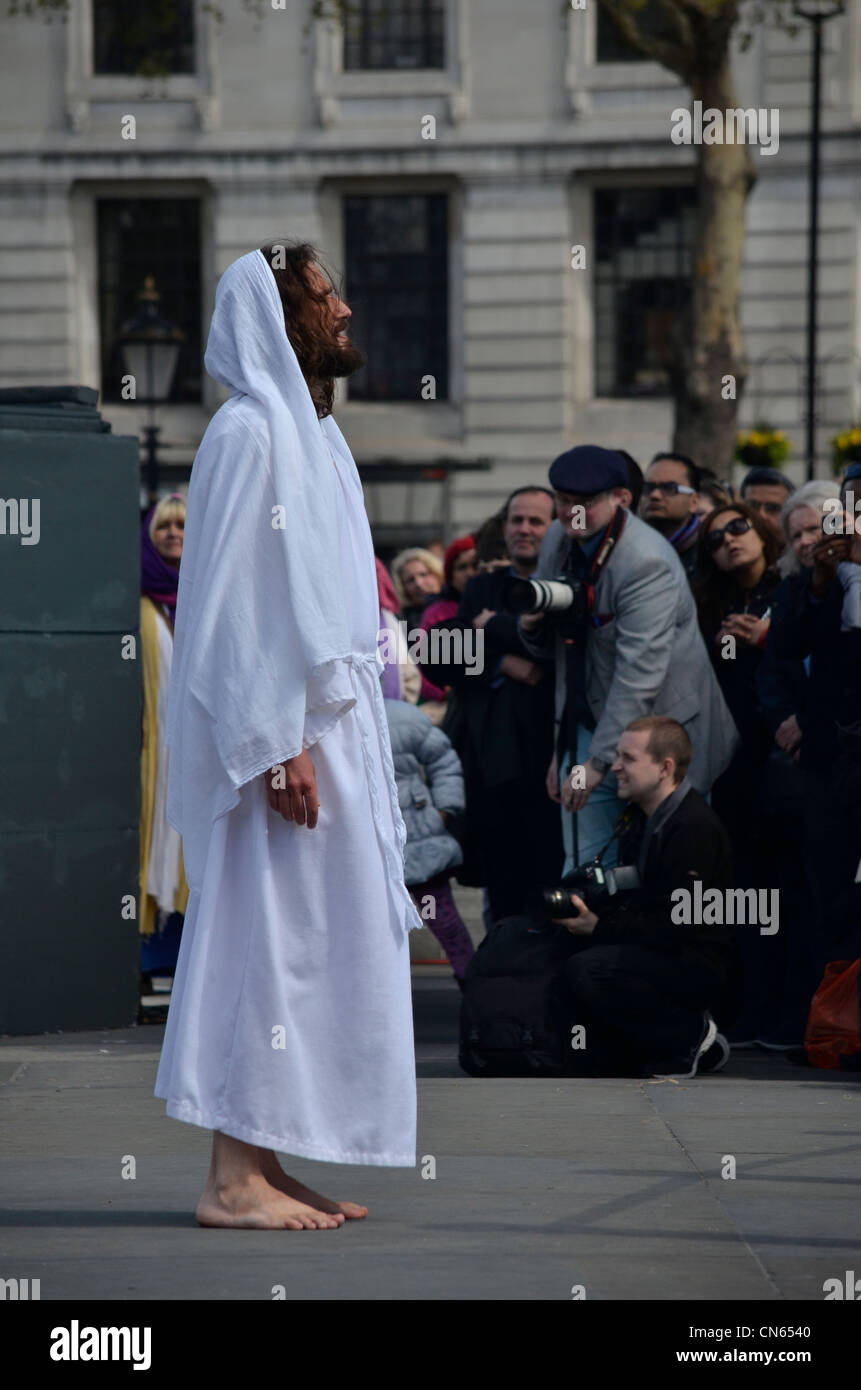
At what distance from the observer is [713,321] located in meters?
19.9

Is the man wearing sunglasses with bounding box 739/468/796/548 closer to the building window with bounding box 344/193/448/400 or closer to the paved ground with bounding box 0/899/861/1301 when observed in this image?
the paved ground with bounding box 0/899/861/1301

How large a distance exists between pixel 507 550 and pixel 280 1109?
460 cm

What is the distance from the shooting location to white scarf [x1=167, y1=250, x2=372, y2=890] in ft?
14.6

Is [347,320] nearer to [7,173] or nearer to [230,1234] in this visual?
[230,1234]

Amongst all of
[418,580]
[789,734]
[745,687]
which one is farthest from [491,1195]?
[418,580]

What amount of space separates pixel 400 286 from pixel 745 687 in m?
23.3

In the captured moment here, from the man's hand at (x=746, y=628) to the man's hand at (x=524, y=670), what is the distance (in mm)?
687

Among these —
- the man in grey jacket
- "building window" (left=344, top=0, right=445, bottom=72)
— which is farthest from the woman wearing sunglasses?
"building window" (left=344, top=0, right=445, bottom=72)

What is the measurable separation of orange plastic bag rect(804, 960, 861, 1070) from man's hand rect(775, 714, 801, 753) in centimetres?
75

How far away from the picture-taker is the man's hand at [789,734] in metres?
7.13

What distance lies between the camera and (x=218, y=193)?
96.5 feet

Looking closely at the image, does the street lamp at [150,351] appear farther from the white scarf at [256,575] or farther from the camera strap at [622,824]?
the white scarf at [256,575]

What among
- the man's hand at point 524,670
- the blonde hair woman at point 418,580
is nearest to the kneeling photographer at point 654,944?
the man's hand at point 524,670
